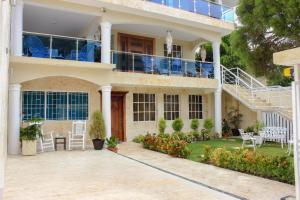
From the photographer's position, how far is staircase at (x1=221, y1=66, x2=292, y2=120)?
15.4m

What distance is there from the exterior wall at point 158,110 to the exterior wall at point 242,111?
1079 mm

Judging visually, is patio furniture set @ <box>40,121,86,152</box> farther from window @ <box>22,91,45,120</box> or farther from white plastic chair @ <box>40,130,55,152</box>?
window @ <box>22,91,45,120</box>

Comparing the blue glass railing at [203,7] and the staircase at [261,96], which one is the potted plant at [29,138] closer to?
the blue glass railing at [203,7]

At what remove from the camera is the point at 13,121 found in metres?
11.6

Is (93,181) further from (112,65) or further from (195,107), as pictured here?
(195,107)

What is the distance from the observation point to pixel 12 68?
11836 millimetres

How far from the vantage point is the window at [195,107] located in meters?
18.9

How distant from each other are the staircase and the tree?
254 inches

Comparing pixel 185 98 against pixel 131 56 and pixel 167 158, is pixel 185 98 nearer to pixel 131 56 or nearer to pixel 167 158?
pixel 131 56

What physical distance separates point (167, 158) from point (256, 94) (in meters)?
8.95

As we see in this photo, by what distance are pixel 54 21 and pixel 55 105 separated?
4197 mm

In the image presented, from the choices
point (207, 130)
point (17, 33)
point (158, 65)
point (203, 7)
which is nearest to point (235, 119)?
point (207, 130)

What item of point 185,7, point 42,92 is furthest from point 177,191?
point 185,7

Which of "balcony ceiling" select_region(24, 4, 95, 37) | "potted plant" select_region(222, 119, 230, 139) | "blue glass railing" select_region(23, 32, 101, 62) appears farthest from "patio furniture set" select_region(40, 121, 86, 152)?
"potted plant" select_region(222, 119, 230, 139)
